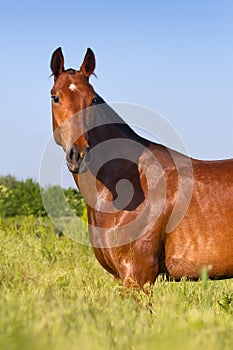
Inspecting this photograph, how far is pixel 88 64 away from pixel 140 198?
4.31ft

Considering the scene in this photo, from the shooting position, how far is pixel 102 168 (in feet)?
17.1

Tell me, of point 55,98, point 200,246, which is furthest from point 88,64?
point 200,246

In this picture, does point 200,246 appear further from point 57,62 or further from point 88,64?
point 57,62

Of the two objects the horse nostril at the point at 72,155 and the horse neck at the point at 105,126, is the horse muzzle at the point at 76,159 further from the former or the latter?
the horse neck at the point at 105,126

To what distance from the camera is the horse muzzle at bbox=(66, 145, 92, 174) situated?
15.3 ft

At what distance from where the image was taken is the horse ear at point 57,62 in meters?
5.32

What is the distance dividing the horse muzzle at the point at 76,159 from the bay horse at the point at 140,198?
3 centimetres

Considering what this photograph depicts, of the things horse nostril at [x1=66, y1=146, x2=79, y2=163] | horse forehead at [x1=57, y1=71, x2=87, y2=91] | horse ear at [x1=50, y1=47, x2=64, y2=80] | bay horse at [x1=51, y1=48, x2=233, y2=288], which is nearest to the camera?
horse nostril at [x1=66, y1=146, x2=79, y2=163]

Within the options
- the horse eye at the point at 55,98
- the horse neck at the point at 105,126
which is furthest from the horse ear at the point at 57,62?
the horse neck at the point at 105,126

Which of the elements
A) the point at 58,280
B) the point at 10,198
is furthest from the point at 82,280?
the point at 10,198

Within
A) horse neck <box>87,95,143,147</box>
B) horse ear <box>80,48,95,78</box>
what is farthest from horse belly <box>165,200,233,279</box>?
horse ear <box>80,48,95,78</box>

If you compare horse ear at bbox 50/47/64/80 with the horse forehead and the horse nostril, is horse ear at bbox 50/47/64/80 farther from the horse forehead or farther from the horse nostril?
the horse nostril

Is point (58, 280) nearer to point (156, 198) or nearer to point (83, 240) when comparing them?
point (156, 198)

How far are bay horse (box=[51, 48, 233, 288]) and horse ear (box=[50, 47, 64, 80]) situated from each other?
0.12 meters
